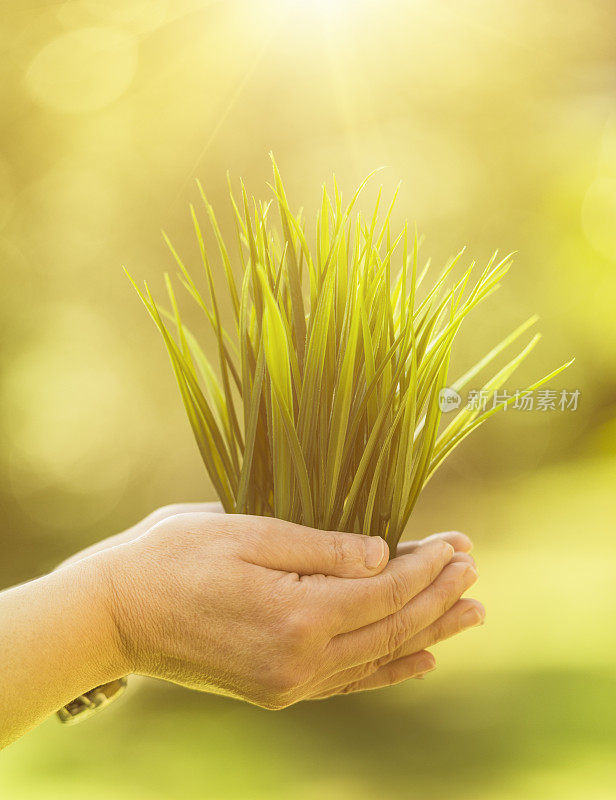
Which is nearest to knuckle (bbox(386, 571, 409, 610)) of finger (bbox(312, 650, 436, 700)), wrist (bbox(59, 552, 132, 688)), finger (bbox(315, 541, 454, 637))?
finger (bbox(315, 541, 454, 637))

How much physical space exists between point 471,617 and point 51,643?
39 centimetres

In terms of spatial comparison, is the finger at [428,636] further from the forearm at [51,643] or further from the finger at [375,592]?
the forearm at [51,643]

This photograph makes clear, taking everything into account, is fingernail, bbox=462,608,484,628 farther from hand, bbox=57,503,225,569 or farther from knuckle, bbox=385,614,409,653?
hand, bbox=57,503,225,569

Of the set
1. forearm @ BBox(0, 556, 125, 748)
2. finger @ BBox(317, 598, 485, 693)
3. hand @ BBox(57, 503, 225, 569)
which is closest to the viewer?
forearm @ BBox(0, 556, 125, 748)

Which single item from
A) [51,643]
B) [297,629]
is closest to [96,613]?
[51,643]

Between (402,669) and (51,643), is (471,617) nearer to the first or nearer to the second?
(402,669)

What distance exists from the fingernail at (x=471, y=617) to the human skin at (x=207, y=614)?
94mm

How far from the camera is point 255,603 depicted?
0.54 m

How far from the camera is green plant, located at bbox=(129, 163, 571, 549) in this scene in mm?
580

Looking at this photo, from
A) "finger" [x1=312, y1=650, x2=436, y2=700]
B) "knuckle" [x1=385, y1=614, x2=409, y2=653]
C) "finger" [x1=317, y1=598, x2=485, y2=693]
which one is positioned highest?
"knuckle" [x1=385, y1=614, x2=409, y2=653]

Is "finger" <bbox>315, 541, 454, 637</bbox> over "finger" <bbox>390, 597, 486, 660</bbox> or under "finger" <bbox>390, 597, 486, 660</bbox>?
over

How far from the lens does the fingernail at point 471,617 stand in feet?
2.17

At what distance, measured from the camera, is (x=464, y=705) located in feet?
5.88

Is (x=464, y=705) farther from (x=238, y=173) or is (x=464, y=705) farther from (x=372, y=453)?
(x=238, y=173)
